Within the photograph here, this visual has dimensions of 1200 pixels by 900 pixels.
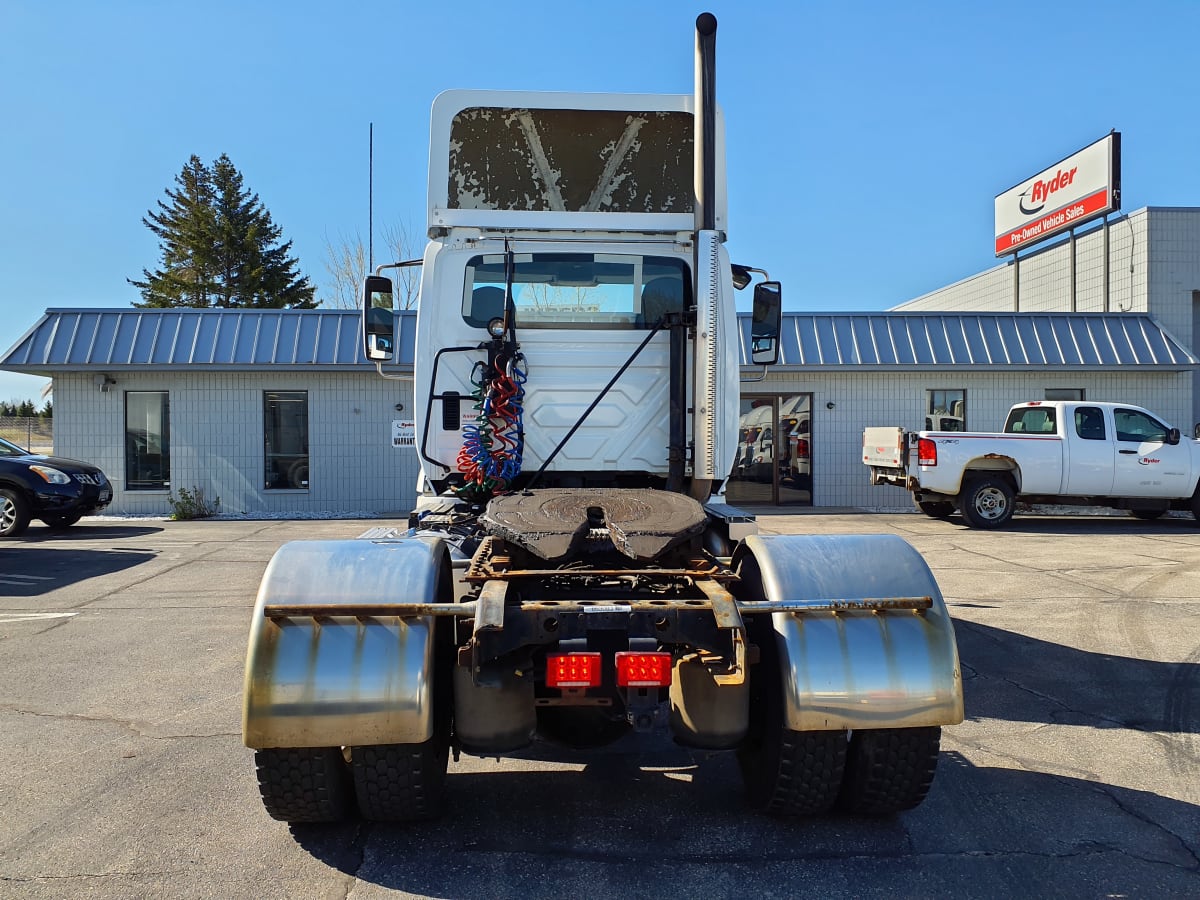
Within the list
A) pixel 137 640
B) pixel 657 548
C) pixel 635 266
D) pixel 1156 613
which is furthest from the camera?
pixel 1156 613

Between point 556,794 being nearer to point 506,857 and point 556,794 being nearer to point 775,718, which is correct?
point 506,857

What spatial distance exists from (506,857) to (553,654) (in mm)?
862

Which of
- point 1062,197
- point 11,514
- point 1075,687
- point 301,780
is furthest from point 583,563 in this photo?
point 1062,197

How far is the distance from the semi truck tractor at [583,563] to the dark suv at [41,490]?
37.2 feet

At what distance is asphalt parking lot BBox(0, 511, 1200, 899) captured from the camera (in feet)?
10.1

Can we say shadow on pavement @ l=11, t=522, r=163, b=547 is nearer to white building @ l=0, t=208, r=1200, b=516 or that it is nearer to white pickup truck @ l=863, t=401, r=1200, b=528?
white building @ l=0, t=208, r=1200, b=516

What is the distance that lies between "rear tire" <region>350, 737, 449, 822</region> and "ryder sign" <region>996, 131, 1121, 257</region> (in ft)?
72.6

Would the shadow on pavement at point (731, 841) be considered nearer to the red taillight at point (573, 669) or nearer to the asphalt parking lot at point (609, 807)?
the asphalt parking lot at point (609, 807)

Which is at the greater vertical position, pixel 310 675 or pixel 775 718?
pixel 310 675

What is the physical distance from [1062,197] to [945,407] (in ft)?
26.4

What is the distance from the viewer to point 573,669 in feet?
9.79

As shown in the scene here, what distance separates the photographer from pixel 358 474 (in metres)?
17.0

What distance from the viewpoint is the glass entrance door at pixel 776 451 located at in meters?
17.8

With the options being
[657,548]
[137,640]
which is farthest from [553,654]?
[137,640]
